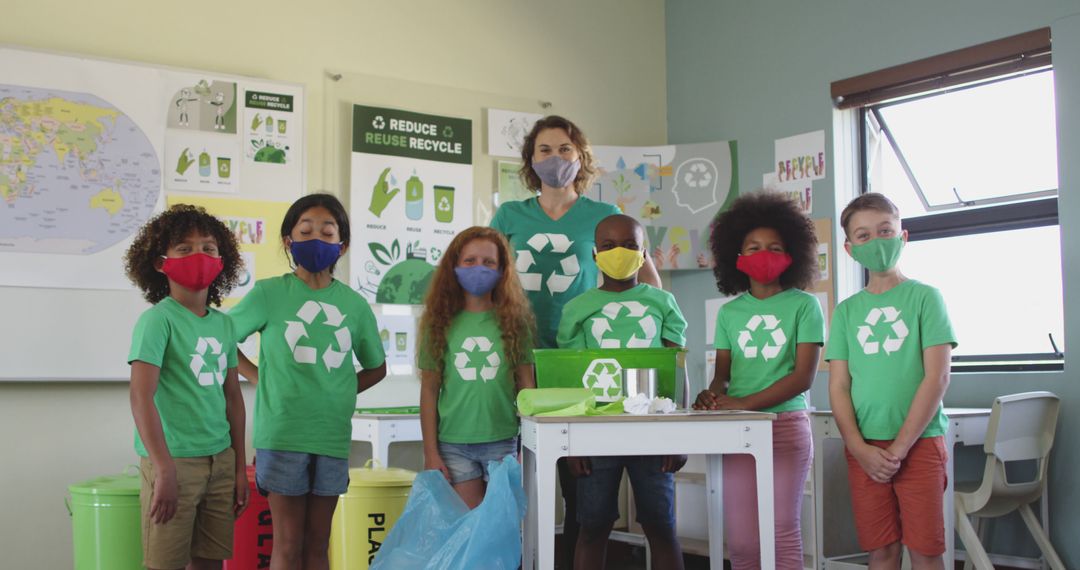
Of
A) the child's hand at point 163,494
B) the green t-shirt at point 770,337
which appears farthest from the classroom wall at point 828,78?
the child's hand at point 163,494

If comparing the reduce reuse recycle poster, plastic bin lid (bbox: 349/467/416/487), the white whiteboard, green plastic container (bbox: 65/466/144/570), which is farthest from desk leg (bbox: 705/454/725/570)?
the white whiteboard

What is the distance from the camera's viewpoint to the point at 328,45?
418 cm

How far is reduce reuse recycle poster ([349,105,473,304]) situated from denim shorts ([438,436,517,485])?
174cm

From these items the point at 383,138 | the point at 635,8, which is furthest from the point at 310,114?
the point at 635,8

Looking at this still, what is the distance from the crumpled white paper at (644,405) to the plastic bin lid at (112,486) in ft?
4.43

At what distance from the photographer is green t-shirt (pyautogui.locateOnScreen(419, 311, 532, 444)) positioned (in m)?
2.47

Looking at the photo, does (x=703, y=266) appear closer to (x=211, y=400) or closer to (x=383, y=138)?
(x=383, y=138)

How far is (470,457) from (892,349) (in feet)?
3.38

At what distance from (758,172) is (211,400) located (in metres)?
2.97

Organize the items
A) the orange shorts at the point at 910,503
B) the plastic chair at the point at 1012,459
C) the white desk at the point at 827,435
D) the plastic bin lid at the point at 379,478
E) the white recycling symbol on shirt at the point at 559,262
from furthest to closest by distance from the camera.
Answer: the white desk at the point at 827,435 < the plastic chair at the point at 1012,459 < the plastic bin lid at the point at 379,478 < the white recycling symbol on shirt at the point at 559,262 < the orange shorts at the point at 910,503

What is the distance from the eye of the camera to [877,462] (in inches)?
92.2

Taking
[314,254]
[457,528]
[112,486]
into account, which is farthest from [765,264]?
[112,486]

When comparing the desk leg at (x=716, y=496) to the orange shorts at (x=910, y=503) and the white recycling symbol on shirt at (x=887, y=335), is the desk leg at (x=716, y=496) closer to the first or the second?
the orange shorts at (x=910, y=503)

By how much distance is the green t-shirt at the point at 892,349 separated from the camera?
2363 mm
